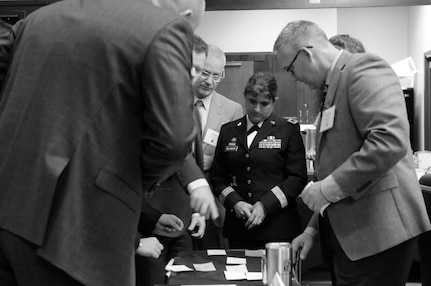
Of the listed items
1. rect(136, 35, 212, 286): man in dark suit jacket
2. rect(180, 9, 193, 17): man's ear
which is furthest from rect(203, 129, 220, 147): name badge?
rect(180, 9, 193, 17): man's ear

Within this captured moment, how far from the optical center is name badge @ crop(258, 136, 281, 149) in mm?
2830

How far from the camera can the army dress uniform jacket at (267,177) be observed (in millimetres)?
2766

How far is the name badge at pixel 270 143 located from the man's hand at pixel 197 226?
0.52m

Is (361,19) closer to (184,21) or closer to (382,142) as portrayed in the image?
(382,142)

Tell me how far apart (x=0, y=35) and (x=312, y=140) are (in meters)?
4.07

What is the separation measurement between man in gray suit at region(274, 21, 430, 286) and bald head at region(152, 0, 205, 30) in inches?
26.6

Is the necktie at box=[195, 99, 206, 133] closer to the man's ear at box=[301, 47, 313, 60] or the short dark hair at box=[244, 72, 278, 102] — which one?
the short dark hair at box=[244, 72, 278, 102]

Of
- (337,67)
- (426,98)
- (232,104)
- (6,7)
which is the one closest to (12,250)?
(337,67)

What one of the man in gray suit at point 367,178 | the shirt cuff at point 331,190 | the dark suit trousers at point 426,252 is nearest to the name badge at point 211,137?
the man in gray suit at point 367,178

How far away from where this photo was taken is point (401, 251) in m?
1.89

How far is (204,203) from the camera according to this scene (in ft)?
4.67

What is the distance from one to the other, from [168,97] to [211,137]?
199cm

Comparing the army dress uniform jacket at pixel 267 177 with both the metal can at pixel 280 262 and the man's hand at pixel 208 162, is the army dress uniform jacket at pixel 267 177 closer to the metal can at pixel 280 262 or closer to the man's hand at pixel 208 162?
the man's hand at pixel 208 162

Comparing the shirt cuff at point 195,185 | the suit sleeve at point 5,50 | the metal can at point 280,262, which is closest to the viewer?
the suit sleeve at point 5,50
